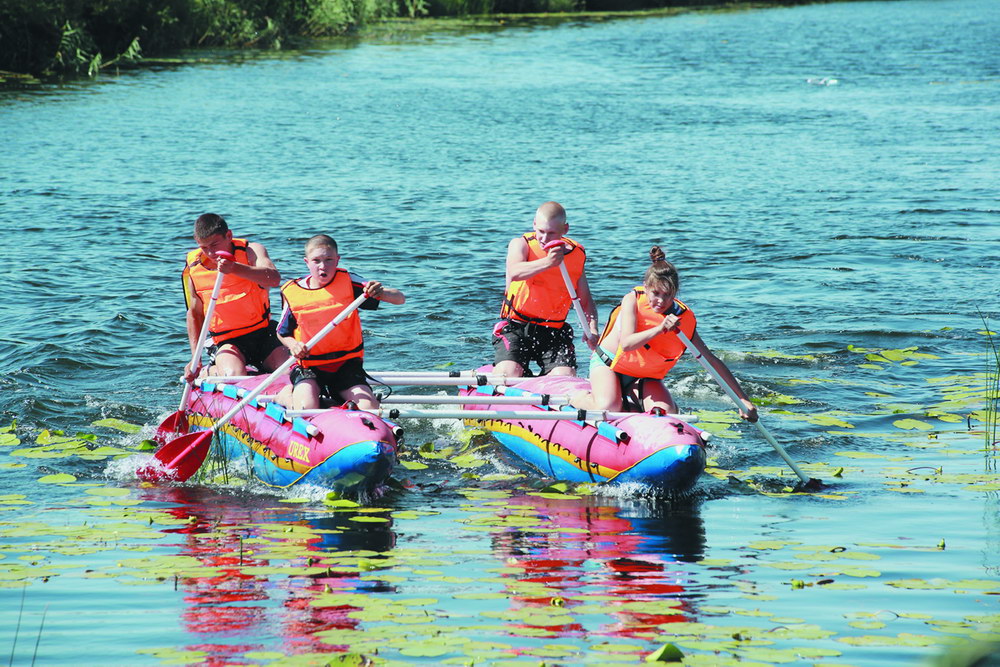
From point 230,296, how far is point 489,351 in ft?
12.1

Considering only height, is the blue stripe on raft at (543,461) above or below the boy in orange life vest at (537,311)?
below

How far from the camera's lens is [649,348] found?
7.86 metres

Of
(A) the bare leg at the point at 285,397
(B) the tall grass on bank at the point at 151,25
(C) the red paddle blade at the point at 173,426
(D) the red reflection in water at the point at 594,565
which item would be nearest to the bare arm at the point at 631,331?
(D) the red reflection in water at the point at 594,565

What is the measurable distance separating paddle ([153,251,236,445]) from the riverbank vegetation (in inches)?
870

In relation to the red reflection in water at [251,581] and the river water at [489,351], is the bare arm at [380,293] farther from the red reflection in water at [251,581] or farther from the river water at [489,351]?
the red reflection in water at [251,581]

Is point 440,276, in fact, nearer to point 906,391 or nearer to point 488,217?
point 488,217

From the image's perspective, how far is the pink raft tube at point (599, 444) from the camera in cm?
739

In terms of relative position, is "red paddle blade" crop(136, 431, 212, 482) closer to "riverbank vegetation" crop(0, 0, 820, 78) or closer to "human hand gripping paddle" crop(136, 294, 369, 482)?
"human hand gripping paddle" crop(136, 294, 369, 482)

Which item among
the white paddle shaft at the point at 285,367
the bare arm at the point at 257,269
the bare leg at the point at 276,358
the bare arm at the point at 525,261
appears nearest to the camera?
the white paddle shaft at the point at 285,367

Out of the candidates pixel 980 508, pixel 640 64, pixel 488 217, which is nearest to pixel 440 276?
pixel 488 217

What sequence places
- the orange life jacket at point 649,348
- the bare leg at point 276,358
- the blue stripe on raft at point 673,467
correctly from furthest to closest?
1. the bare leg at point 276,358
2. the orange life jacket at point 649,348
3. the blue stripe on raft at point 673,467

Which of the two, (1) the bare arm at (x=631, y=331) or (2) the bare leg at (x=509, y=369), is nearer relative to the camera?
(1) the bare arm at (x=631, y=331)

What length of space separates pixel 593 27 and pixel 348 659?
130 feet

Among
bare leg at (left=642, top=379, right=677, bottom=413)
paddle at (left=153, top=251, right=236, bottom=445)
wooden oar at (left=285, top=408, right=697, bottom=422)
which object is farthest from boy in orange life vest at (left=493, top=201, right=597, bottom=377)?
paddle at (left=153, top=251, right=236, bottom=445)
